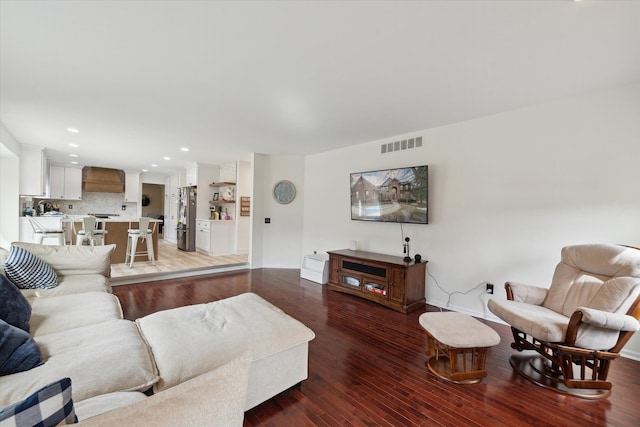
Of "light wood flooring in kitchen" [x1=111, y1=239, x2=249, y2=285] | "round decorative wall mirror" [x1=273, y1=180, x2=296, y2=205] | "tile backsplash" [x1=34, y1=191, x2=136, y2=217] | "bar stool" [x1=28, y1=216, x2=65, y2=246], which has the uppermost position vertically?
"round decorative wall mirror" [x1=273, y1=180, x2=296, y2=205]

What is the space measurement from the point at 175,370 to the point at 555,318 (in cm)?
277

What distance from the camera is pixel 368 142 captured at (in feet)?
15.0

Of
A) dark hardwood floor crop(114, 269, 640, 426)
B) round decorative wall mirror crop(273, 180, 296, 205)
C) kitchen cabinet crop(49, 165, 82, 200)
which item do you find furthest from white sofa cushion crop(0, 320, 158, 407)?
kitchen cabinet crop(49, 165, 82, 200)

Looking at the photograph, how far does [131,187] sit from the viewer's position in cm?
848

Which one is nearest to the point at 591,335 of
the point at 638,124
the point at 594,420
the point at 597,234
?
the point at 594,420

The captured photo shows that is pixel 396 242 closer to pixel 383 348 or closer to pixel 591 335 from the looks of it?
pixel 383 348

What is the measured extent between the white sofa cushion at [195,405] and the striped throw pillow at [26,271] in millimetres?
2794

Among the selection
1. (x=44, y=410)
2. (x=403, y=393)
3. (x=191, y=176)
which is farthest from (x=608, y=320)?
(x=191, y=176)

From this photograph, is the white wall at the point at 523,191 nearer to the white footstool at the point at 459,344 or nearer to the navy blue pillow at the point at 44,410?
the white footstool at the point at 459,344

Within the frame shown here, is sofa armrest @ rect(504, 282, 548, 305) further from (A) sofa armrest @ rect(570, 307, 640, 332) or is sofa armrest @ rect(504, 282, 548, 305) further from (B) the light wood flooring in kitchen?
(B) the light wood flooring in kitchen

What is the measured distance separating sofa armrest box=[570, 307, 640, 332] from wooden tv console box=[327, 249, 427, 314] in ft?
5.63

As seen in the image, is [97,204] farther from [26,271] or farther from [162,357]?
[162,357]

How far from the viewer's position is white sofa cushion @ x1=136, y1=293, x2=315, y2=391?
4.75 ft

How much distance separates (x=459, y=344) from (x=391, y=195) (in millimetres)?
2404
